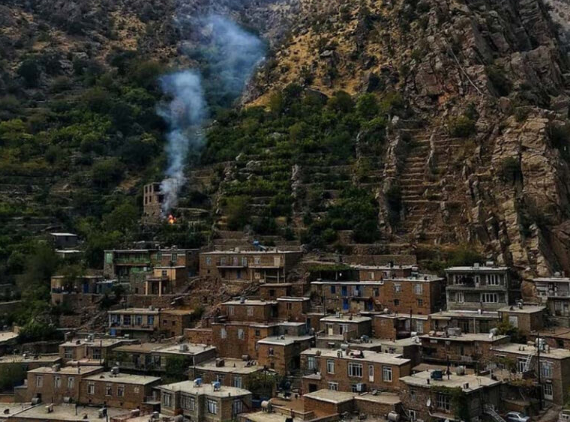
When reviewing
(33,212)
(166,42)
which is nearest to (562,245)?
(33,212)

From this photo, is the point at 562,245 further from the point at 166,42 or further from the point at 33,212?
the point at 166,42

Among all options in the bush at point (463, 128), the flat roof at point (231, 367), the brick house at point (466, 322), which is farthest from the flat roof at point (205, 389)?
the bush at point (463, 128)

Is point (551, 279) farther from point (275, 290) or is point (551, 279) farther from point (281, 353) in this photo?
point (275, 290)

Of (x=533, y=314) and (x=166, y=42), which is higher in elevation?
(x=166, y=42)

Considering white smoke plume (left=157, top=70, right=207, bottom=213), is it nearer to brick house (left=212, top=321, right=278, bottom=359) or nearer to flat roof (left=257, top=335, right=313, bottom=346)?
brick house (left=212, top=321, right=278, bottom=359)

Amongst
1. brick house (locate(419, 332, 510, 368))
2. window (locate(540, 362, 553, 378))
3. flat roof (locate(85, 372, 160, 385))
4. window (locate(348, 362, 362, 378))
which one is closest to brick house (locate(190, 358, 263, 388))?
flat roof (locate(85, 372, 160, 385))
